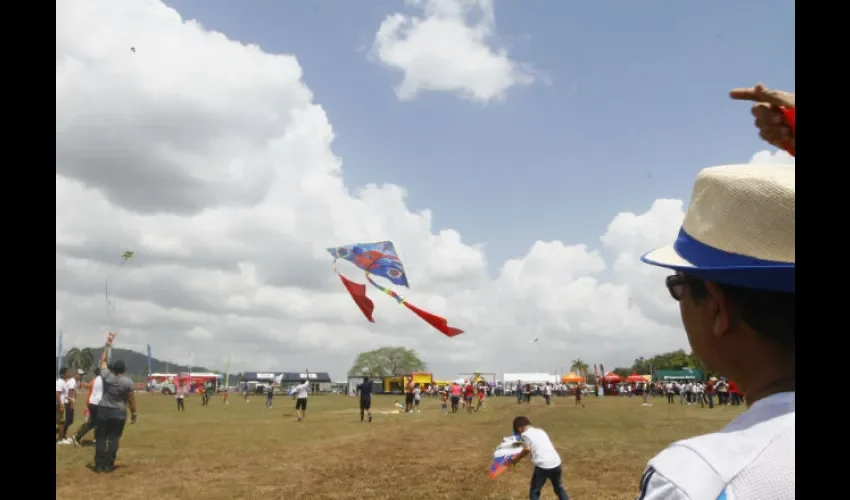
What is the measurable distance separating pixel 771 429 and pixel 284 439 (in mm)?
18223

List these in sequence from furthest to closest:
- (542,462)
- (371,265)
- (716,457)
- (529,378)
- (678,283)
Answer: (529,378)
(371,265)
(542,462)
(678,283)
(716,457)

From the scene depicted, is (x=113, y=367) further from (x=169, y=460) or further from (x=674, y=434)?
(x=674, y=434)

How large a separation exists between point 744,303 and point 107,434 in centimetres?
1308

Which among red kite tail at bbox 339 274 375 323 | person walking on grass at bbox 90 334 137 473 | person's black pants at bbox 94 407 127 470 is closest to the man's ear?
red kite tail at bbox 339 274 375 323

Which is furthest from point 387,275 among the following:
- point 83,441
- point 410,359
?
point 410,359

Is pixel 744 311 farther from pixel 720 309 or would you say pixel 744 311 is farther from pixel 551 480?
pixel 551 480

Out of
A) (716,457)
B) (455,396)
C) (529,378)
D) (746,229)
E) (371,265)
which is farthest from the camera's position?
(529,378)

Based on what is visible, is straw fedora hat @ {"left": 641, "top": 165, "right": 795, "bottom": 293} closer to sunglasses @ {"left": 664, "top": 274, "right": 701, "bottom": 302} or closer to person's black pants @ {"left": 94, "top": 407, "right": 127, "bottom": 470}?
sunglasses @ {"left": 664, "top": 274, "right": 701, "bottom": 302}

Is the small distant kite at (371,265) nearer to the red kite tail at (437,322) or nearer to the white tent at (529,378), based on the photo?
the red kite tail at (437,322)

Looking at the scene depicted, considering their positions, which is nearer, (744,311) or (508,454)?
(744,311)

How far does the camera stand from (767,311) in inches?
50.3

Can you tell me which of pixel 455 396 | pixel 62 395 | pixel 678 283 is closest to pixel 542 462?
pixel 678 283

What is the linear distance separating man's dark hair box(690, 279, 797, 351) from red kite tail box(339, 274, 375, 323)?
1089 cm
